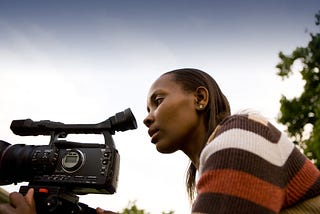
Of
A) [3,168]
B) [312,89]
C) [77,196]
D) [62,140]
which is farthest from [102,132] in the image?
[312,89]

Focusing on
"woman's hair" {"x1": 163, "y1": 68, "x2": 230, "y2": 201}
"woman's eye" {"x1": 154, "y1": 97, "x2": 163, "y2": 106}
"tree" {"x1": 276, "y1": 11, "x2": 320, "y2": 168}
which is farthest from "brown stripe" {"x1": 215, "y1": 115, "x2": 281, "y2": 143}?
"tree" {"x1": 276, "y1": 11, "x2": 320, "y2": 168}

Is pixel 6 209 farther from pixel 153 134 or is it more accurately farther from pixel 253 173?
pixel 253 173

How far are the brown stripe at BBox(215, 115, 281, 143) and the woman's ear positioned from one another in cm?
42

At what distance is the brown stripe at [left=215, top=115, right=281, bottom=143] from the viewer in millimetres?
1071

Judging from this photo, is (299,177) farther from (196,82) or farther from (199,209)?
(196,82)

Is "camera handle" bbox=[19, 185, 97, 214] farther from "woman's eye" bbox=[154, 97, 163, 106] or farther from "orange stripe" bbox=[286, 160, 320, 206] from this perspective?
"orange stripe" bbox=[286, 160, 320, 206]

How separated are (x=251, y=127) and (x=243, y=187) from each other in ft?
0.56

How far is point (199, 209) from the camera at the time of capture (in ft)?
3.30

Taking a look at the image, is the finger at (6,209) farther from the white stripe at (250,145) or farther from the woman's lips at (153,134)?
the white stripe at (250,145)

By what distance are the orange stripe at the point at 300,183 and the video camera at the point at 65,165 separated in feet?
2.56

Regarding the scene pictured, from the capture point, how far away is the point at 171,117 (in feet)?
5.05

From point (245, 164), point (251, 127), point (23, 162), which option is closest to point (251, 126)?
point (251, 127)

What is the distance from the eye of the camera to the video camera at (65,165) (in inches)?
64.5

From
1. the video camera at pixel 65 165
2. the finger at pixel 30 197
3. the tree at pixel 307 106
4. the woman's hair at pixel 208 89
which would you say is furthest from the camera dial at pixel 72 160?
the tree at pixel 307 106
